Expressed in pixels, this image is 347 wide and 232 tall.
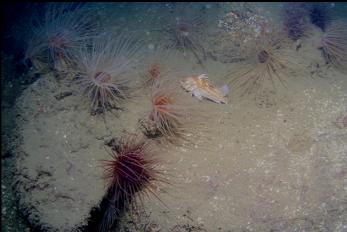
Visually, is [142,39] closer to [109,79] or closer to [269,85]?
[109,79]

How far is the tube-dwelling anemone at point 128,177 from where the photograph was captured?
3.73m

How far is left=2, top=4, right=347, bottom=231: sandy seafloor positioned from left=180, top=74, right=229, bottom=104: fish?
109mm

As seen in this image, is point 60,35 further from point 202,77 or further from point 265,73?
point 265,73

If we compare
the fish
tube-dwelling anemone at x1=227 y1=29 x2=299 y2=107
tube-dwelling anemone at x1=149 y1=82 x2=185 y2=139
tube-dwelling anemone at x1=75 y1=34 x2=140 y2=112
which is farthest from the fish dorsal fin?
tube-dwelling anemone at x1=75 y1=34 x2=140 y2=112

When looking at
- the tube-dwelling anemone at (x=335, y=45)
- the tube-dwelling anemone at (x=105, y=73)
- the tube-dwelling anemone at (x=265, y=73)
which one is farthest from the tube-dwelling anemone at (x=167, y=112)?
the tube-dwelling anemone at (x=335, y=45)

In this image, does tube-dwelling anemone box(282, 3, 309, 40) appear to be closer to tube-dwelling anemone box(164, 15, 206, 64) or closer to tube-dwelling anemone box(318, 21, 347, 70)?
tube-dwelling anemone box(318, 21, 347, 70)

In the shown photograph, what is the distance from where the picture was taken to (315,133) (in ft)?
13.1

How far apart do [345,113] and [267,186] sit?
143 centimetres

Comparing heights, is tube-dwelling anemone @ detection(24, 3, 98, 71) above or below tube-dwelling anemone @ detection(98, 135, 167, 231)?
above

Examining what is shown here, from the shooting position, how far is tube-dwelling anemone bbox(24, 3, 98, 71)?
Answer: 4.61 metres

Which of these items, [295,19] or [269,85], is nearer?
[269,85]

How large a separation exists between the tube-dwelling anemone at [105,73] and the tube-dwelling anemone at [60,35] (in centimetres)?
23

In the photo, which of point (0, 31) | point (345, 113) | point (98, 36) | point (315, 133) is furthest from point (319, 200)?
point (0, 31)

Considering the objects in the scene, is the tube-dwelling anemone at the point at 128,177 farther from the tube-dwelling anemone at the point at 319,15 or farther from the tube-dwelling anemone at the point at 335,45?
the tube-dwelling anemone at the point at 319,15
